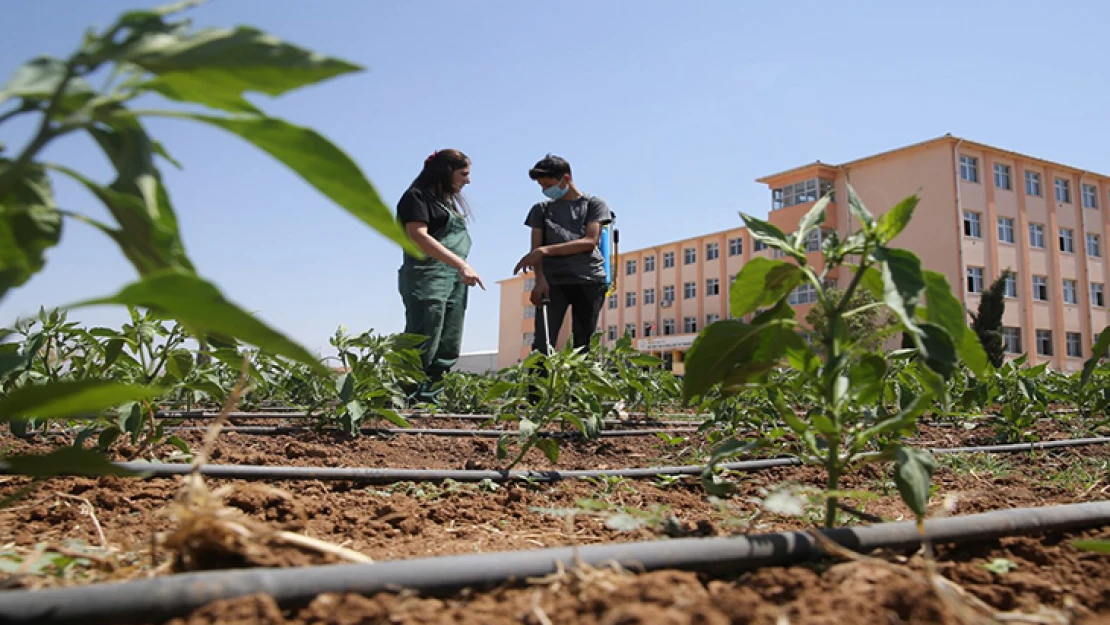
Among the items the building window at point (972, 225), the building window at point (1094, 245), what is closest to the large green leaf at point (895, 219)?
the building window at point (972, 225)

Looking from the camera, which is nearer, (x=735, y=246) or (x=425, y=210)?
(x=425, y=210)

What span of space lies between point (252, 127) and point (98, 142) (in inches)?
8.4

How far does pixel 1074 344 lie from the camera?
31781mm

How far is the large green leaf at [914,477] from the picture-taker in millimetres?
1079

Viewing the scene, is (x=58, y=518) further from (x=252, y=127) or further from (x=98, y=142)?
(x=252, y=127)

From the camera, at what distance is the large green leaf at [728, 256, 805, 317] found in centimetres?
130

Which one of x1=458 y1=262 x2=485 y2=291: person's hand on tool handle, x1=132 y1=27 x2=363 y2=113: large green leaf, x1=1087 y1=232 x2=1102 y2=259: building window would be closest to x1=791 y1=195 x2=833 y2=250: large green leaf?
x1=132 y1=27 x2=363 y2=113: large green leaf

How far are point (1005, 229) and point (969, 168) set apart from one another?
306cm

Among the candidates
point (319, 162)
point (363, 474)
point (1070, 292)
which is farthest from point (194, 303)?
point (1070, 292)

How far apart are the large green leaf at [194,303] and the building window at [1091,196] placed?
40.6m

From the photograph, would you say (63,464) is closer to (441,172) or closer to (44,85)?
(44,85)

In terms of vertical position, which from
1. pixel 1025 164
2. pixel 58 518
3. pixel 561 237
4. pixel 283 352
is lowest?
pixel 58 518

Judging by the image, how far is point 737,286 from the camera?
4.41ft

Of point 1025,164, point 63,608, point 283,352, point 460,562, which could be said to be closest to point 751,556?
point 460,562
